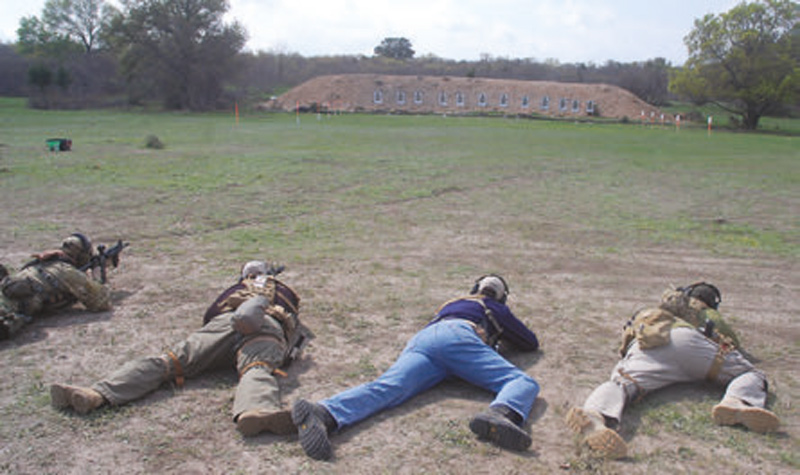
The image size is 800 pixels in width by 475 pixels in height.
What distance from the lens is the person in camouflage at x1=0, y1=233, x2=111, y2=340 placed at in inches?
215

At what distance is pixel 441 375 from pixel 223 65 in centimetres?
6142

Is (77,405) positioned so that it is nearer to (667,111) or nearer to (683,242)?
(683,242)

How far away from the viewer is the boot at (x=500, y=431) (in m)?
3.66

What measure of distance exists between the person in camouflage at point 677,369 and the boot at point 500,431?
0.40m

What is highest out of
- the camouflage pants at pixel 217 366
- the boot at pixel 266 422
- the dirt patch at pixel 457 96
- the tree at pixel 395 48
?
the tree at pixel 395 48

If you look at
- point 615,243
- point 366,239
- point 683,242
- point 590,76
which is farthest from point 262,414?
point 590,76

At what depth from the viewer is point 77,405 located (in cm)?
396

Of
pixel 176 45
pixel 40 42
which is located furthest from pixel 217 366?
pixel 40 42

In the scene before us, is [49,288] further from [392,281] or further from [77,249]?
[392,281]

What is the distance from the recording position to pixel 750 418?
3930 millimetres

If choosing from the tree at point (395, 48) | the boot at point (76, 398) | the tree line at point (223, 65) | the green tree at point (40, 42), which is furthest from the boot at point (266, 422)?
the tree at point (395, 48)

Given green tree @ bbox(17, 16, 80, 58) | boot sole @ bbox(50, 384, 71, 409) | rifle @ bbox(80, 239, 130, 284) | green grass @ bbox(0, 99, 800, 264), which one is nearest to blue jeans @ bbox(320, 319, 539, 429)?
boot sole @ bbox(50, 384, 71, 409)

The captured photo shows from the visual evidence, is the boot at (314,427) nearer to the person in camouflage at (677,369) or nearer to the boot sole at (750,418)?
the person in camouflage at (677,369)

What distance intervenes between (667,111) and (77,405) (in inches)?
2802
